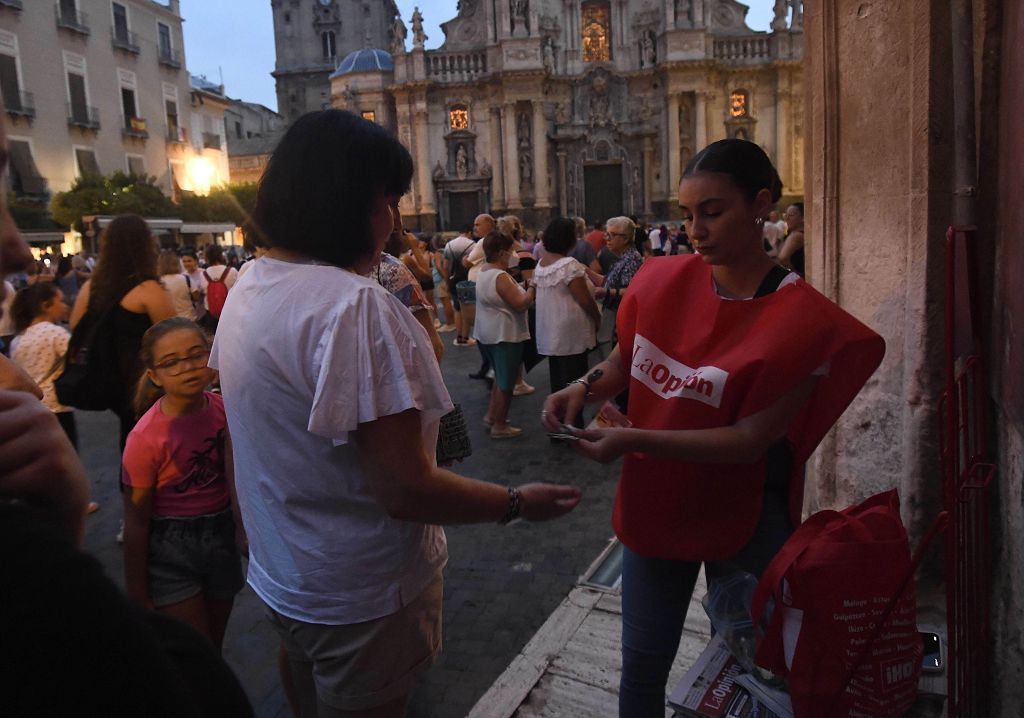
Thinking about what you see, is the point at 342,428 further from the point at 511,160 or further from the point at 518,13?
the point at 518,13

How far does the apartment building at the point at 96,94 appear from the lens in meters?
27.5

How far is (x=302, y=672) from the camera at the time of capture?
190cm

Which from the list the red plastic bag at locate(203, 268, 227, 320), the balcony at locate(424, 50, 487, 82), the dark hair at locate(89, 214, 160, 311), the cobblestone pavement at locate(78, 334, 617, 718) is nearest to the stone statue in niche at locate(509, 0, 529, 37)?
the balcony at locate(424, 50, 487, 82)

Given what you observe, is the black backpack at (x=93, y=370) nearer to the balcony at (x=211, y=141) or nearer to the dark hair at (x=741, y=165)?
the dark hair at (x=741, y=165)

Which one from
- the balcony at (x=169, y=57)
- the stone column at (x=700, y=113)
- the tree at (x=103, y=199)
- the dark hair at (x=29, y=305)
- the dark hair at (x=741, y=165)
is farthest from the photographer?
the balcony at (x=169, y=57)

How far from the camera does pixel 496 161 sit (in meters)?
34.3

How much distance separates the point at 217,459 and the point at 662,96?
1353 inches

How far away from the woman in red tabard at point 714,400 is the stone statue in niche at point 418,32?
115 ft

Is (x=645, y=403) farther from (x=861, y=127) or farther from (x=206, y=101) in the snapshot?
(x=206, y=101)

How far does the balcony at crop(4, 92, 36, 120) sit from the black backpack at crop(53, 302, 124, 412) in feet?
90.1

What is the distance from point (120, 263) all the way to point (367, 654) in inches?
129

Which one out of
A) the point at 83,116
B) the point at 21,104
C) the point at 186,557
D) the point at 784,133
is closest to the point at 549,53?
the point at 784,133

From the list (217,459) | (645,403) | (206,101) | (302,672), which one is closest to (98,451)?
(217,459)

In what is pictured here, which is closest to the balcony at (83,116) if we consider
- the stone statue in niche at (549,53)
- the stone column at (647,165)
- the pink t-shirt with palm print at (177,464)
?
the stone statue in niche at (549,53)
